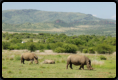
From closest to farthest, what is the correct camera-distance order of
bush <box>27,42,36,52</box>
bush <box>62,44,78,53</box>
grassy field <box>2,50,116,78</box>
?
grassy field <box>2,50,116,78</box> → bush <box>62,44,78,53</box> → bush <box>27,42,36,52</box>

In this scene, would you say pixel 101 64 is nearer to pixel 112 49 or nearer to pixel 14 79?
pixel 14 79

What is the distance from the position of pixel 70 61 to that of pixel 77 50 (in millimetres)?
38501

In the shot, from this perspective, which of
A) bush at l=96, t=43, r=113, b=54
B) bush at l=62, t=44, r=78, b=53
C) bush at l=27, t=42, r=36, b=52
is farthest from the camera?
bush at l=27, t=42, r=36, b=52

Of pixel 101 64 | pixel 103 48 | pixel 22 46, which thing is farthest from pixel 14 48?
pixel 101 64

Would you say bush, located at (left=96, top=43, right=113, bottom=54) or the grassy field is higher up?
the grassy field

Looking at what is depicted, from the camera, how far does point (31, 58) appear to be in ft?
73.2

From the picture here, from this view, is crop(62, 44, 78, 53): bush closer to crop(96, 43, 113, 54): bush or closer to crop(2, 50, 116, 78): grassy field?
crop(96, 43, 113, 54): bush

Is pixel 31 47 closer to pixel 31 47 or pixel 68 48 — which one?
pixel 31 47

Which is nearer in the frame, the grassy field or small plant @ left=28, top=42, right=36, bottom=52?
the grassy field

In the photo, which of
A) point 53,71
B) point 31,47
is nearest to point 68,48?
point 31,47

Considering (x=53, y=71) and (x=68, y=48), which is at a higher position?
(x=53, y=71)

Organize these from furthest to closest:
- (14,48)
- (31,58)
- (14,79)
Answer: (14,48) < (31,58) < (14,79)

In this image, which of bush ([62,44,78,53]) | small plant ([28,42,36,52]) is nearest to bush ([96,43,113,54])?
bush ([62,44,78,53])

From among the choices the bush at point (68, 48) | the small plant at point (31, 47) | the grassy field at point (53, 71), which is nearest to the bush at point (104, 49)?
the bush at point (68, 48)
